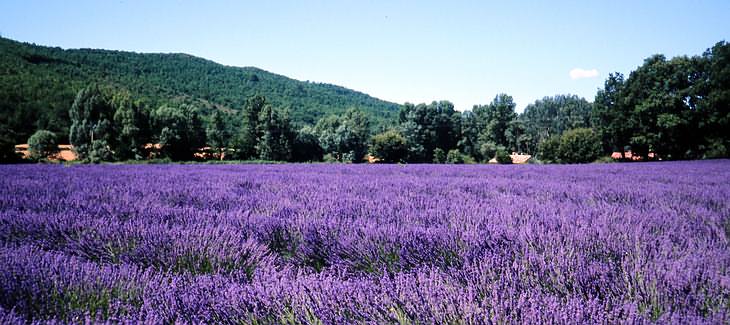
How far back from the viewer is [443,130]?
57781 millimetres

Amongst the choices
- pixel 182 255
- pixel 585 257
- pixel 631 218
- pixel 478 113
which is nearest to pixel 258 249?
pixel 182 255

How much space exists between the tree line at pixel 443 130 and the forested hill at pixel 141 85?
1040 cm

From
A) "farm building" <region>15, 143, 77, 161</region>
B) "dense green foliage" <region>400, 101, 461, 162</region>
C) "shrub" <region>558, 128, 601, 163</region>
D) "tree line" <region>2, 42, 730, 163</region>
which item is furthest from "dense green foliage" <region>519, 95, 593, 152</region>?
"farm building" <region>15, 143, 77, 161</region>

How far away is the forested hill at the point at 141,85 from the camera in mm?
48469

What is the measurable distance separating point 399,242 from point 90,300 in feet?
4.46

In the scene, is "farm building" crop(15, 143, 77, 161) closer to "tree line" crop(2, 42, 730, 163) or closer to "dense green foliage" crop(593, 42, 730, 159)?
"tree line" crop(2, 42, 730, 163)

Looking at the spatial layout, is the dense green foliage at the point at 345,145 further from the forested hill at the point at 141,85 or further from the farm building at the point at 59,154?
the forested hill at the point at 141,85

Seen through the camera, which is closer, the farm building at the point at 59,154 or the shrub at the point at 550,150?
the farm building at the point at 59,154

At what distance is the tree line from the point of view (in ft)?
112

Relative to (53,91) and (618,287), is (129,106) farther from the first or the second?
(618,287)

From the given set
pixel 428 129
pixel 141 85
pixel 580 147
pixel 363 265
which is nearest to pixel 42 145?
pixel 363 265

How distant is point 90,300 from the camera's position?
1.40 m

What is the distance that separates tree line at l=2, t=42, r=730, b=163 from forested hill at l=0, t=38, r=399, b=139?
1040cm

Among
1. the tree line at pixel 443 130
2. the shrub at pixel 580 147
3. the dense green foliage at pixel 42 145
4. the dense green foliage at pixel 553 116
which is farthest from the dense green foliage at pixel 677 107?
the dense green foliage at pixel 42 145
